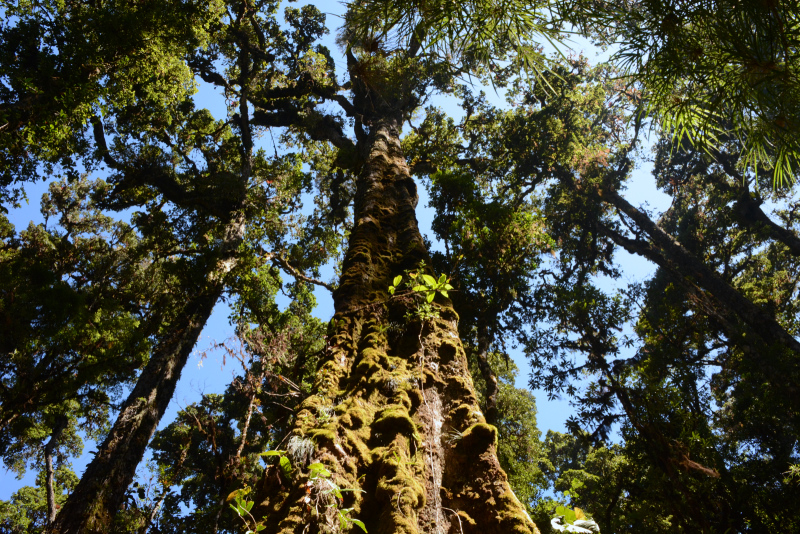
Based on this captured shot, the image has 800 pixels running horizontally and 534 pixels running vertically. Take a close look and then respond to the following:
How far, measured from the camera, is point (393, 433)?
101 inches

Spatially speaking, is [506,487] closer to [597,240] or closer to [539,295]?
[539,295]

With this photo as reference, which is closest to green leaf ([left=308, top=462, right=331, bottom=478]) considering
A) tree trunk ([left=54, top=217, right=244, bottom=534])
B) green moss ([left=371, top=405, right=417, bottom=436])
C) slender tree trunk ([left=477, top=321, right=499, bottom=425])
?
green moss ([left=371, top=405, right=417, bottom=436])

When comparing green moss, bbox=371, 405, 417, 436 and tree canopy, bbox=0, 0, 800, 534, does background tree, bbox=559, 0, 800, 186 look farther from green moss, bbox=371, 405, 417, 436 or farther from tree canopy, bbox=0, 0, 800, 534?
green moss, bbox=371, 405, 417, 436

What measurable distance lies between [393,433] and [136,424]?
6.06m

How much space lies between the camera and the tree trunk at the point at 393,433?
6.87 feet

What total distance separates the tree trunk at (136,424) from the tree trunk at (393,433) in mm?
4649

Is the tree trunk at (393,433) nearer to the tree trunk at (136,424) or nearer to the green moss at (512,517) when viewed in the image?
the green moss at (512,517)

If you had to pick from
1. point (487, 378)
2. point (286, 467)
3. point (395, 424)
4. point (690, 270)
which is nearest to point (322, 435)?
point (286, 467)

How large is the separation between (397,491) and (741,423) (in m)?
9.70

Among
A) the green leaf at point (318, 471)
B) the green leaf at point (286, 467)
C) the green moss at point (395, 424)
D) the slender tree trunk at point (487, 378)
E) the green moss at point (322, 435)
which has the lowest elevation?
the green leaf at point (318, 471)

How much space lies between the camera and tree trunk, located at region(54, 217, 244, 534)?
5.41 metres

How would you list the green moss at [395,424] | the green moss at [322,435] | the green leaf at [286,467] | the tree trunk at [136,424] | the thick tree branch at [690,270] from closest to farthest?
the green leaf at [286,467] < the green moss at [322,435] < the green moss at [395,424] < the tree trunk at [136,424] < the thick tree branch at [690,270]

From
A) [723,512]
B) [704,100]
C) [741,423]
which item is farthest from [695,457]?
[704,100]

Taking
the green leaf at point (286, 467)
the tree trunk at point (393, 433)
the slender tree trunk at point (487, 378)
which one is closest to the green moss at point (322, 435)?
the tree trunk at point (393, 433)
